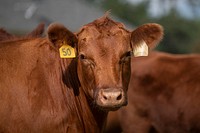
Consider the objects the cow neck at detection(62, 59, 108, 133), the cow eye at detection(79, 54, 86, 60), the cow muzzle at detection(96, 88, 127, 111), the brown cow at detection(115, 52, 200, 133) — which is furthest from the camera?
the brown cow at detection(115, 52, 200, 133)

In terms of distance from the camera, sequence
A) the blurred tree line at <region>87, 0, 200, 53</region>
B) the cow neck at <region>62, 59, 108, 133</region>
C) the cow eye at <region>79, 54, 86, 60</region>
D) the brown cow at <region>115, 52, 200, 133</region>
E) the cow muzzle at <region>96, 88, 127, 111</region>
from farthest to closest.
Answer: the blurred tree line at <region>87, 0, 200, 53</region> → the brown cow at <region>115, 52, 200, 133</region> → the cow neck at <region>62, 59, 108, 133</region> → the cow eye at <region>79, 54, 86, 60</region> → the cow muzzle at <region>96, 88, 127, 111</region>

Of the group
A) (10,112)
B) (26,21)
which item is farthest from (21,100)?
(26,21)

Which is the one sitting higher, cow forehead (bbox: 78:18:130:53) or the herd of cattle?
cow forehead (bbox: 78:18:130:53)

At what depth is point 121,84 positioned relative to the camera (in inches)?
239

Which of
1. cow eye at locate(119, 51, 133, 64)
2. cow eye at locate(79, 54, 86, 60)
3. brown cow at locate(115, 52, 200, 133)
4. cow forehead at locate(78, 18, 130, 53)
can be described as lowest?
brown cow at locate(115, 52, 200, 133)

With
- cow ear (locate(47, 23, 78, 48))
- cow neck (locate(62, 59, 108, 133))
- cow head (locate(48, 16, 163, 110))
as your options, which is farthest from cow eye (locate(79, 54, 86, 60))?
cow neck (locate(62, 59, 108, 133))

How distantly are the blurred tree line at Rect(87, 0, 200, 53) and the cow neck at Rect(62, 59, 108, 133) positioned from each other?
4125cm

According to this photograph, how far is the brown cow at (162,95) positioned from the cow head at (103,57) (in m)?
3.47

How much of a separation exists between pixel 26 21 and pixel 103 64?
24322 millimetres

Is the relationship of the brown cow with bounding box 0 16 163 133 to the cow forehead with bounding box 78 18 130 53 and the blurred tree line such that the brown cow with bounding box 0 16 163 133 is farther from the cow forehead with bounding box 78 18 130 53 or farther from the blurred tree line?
the blurred tree line

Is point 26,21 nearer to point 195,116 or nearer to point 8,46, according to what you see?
point 195,116

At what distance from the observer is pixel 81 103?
257 inches

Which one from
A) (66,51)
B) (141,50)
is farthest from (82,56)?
(141,50)

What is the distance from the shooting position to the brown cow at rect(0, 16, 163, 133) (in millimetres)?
6094
